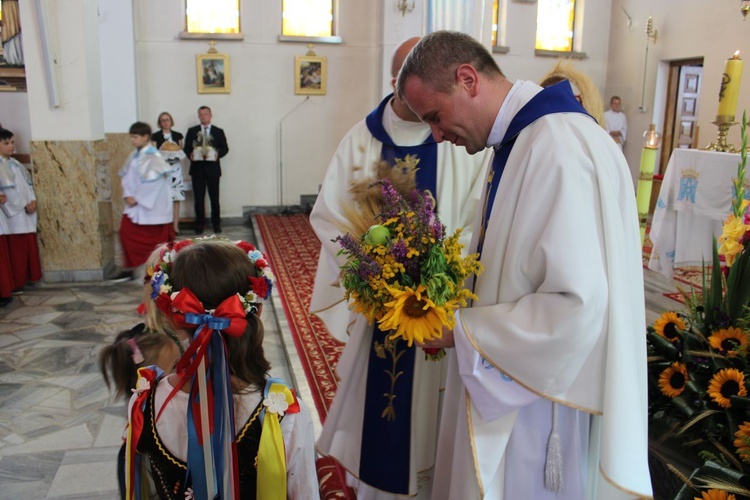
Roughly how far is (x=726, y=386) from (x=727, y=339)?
0.62 feet

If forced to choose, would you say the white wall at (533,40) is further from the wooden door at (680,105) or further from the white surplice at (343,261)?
the white surplice at (343,261)

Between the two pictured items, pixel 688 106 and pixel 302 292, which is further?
pixel 688 106

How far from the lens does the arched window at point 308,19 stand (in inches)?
419

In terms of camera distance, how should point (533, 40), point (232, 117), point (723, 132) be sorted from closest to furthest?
point (723, 132) < point (232, 117) < point (533, 40)

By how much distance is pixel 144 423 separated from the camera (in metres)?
1.58

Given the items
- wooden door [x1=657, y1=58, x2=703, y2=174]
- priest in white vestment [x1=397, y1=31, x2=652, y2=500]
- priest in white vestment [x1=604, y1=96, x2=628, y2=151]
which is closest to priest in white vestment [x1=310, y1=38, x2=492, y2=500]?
priest in white vestment [x1=397, y1=31, x2=652, y2=500]

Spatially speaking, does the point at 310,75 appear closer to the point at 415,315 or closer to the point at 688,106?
the point at 688,106

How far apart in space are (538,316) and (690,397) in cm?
92

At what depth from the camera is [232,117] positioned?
10.5m

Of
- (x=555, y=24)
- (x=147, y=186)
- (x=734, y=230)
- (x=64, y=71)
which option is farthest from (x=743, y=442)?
(x=555, y=24)

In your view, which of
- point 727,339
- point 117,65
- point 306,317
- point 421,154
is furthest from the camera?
point 117,65

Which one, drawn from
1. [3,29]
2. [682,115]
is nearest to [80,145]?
[3,29]

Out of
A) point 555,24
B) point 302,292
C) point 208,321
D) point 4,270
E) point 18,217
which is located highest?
point 555,24

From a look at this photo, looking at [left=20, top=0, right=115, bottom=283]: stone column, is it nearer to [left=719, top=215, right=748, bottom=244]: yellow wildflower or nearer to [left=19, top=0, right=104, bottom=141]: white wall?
[left=19, top=0, right=104, bottom=141]: white wall
